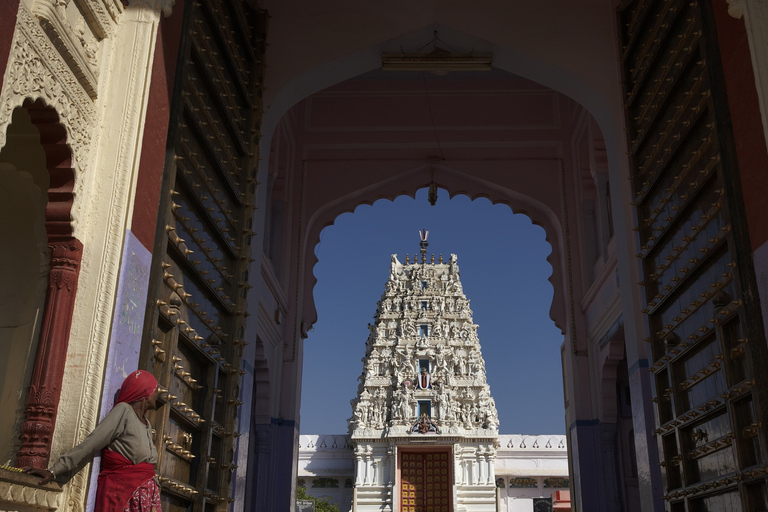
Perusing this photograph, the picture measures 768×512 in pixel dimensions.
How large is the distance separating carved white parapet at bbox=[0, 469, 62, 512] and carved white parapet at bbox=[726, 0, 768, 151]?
350cm

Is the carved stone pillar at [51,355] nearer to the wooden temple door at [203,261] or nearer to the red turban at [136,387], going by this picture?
the red turban at [136,387]

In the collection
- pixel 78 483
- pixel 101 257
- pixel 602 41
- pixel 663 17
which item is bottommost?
pixel 78 483

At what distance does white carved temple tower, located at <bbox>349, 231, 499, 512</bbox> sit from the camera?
28.4m

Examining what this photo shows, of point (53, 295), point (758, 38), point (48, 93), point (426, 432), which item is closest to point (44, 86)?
point (48, 93)

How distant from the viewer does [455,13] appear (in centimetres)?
755

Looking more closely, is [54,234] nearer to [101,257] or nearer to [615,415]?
[101,257]

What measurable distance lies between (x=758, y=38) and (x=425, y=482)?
26.3 m

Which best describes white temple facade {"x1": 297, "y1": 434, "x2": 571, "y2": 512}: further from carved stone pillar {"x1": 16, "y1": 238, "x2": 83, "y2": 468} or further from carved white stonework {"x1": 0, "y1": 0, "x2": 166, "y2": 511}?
carved stone pillar {"x1": 16, "y1": 238, "x2": 83, "y2": 468}

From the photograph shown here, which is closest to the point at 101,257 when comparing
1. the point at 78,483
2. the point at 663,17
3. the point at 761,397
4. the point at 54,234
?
the point at 54,234

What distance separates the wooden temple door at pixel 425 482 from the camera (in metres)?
27.7

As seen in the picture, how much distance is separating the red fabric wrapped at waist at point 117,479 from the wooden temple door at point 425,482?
82.7 feet

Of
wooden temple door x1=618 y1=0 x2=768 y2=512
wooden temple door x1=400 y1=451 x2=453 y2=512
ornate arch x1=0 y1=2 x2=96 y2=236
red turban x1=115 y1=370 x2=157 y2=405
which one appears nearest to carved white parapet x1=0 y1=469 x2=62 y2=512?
red turban x1=115 y1=370 x2=157 y2=405

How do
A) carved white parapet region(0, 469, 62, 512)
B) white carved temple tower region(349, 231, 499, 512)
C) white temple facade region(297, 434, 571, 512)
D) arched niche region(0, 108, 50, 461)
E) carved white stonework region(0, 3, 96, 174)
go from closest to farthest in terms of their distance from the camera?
carved white parapet region(0, 469, 62, 512) < carved white stonework region(0, 3, 96, 174) < arched niche region(0, 108, 50, 461) < white carved temple tower region(349, 231, 499, 512) < white temple facade region(297, 434, 571, 512)

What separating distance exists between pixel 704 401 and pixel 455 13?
14.5ft
